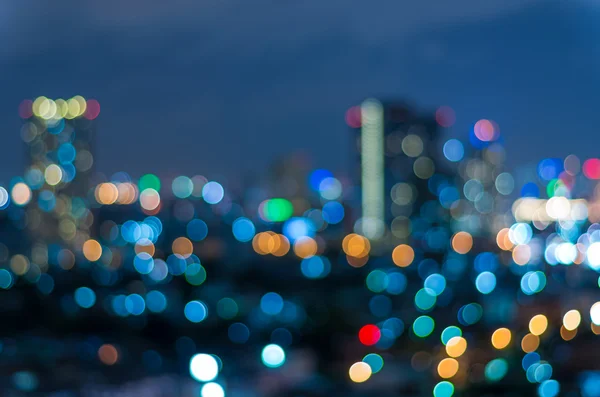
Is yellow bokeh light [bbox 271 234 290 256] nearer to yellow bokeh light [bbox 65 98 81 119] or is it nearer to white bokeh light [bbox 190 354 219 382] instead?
yellow bokeh light [bbox 65 98 81 119]

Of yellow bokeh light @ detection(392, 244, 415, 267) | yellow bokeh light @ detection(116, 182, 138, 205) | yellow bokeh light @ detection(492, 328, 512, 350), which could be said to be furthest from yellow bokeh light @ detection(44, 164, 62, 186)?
yellow bokeh light @ detection(492, 328, 512, 350)

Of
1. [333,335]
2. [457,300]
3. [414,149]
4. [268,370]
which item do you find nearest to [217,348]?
[333,335]

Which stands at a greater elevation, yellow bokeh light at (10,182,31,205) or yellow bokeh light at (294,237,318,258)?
yellow bokeh light at (10,182,31,205)

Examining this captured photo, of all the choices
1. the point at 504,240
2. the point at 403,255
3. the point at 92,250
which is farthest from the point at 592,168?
the point at 92,250

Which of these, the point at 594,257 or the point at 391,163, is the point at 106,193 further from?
the point at 594,257

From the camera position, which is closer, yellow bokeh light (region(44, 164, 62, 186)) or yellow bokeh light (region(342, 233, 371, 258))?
yellow bokeh light (region(342, 233, 371, 258))

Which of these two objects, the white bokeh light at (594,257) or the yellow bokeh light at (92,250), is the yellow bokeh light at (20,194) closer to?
the yellow bokeh light at (92,250)
